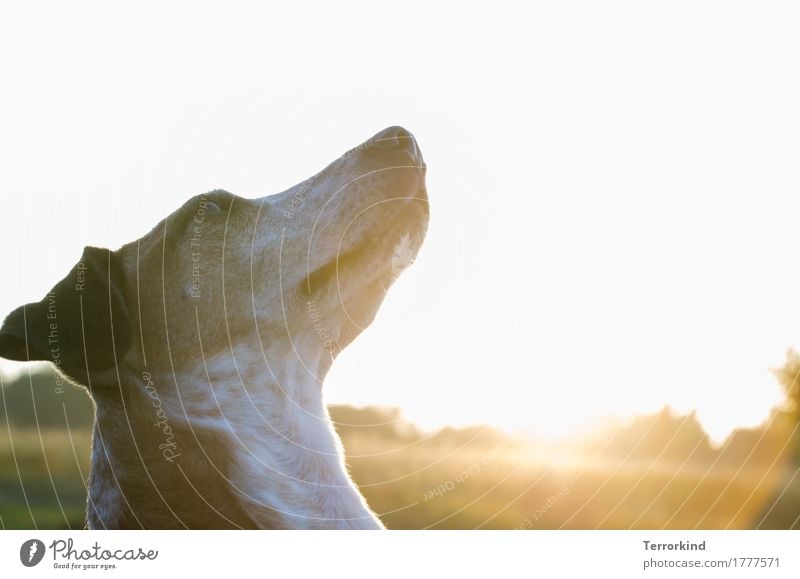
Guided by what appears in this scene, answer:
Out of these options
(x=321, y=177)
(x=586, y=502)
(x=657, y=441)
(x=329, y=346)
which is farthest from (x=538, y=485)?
(x=321, y=177)

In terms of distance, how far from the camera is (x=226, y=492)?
6555 mm

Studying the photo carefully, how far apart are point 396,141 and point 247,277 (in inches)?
66.0

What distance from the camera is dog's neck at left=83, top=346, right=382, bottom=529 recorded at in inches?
259

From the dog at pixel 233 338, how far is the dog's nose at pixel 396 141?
0.04ft

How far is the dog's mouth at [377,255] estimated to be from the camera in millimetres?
7094

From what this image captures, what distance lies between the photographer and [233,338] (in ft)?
24.0

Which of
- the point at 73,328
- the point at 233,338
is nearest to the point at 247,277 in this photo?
the point at 233,338

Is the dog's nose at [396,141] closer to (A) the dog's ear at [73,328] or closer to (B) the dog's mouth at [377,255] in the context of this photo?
(B) the dog's mouth at [377,255]

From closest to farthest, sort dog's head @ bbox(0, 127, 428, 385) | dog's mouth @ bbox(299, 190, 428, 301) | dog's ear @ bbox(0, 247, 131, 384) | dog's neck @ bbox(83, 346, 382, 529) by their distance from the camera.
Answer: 1. dog's neck @ bbox(83, 346, 382, 529)
2. dog's ear @ bbox(0, 247, 131, 384)
3. dog's head @ bbox(0, 127, 428, 385)
4. dog's mouth @ bbox(299, 190, 428, 301)

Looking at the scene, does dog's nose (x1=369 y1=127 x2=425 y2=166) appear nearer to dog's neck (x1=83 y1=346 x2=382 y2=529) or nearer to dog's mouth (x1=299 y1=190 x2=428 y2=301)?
dog's mouth (x1=299 y1=190 x2=428 y2=301)

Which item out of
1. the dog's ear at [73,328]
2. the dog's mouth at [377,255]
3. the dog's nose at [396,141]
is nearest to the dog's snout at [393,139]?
the dog's nose at [396,141]

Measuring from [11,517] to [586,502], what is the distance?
6.52 metres

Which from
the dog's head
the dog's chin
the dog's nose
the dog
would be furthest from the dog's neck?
the dog's nose

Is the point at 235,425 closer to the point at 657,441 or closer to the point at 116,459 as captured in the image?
the point at 116,459
